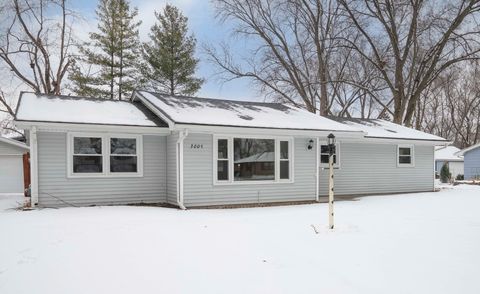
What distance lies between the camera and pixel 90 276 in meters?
5.39

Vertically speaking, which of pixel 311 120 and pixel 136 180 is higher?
pixel 311 120

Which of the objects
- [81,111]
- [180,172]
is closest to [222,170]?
[180,172]

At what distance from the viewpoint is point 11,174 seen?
21.9m

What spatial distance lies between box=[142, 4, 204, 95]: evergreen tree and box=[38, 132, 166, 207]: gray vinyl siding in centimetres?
1954

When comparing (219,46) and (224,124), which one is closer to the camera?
(224,124)

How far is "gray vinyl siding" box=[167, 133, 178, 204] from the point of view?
40.9 ft

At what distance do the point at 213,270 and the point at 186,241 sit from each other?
186 centimetres

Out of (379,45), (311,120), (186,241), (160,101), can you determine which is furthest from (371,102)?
(186,241)

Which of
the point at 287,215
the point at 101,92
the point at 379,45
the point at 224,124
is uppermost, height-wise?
the point at 379,45

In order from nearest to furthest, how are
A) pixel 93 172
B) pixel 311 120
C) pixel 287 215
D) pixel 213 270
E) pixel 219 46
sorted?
pixel 213 270 → pixel 287 215 → pixel 93 172 → pixel 311 120 → pixel 219 46

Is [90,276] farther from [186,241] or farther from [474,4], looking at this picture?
[474,4]

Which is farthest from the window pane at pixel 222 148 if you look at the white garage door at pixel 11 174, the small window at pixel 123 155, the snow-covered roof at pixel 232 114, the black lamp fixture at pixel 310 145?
the white garage door at pixel 11 174

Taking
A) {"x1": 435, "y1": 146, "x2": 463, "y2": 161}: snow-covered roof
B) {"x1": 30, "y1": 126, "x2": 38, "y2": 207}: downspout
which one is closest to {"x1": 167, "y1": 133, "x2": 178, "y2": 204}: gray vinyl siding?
{"x1": 30, "y1": 126, "x2": 38, "y2": 207}: downspout

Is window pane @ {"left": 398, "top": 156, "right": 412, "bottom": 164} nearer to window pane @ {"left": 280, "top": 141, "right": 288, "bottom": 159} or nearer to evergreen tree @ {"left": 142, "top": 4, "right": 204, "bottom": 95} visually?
window pane @ {"left": 280, "top": 141, "right": 288, "bottom": 159}
